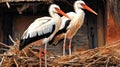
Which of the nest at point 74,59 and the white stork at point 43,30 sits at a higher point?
the white stork at point 43,30

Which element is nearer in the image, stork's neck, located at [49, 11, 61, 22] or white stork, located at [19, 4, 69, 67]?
white stork, located at [19, 4, 69, 67]

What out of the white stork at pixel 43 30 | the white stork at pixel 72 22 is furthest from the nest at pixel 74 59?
the white stork at pixel 72 22

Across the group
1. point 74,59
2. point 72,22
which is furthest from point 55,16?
point 72,22

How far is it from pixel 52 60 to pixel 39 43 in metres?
0.40

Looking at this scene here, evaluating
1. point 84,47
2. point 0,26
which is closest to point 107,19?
point 84,47

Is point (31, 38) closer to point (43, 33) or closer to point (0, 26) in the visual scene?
point (43, 33)

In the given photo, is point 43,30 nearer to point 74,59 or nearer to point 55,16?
point 55,16

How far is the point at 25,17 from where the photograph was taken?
74.0 feet

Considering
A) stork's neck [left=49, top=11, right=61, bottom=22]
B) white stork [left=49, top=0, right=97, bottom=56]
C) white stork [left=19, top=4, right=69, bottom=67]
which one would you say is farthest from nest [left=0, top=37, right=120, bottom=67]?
white stork [left=49, top=0, right=97, bottom=56]

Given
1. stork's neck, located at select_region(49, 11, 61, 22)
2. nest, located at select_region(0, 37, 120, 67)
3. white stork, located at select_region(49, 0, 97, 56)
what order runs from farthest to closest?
white stork, located at select_region(49, 0, 97, 56)
stork's neck, located at select_region(49, 11, 61, 22)
nest, located at select_region(0, 37, 120, 67)

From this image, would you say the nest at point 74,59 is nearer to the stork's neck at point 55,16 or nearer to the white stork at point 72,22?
the stork's neck at point 55,16

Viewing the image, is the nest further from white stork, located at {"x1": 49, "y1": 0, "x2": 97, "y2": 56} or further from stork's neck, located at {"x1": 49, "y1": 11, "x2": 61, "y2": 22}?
white stork, located at {"x1": 49, "y1": 0, "x2": 97, "y2": 56}

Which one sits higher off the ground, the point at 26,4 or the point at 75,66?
the point at 26,4

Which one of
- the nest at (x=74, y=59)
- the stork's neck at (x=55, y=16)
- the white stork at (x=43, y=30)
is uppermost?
the stork's neck at (x=55, y=16)
